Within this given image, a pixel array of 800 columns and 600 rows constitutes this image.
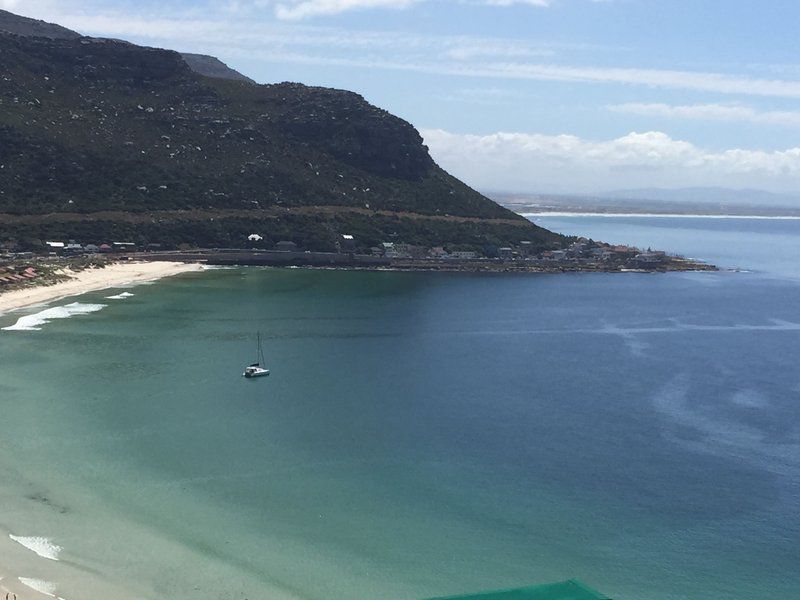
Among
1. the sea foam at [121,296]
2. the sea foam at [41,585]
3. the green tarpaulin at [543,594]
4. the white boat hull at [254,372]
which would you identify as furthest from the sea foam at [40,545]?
the sea foam at [121,296]

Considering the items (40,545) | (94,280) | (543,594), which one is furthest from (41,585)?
(94,280)

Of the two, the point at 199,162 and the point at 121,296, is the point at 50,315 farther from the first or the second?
the point at 199,162

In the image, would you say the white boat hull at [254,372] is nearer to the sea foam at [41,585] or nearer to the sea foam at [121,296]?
the sea foam at [41,585]

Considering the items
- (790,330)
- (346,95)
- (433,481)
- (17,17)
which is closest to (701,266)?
(790,330)

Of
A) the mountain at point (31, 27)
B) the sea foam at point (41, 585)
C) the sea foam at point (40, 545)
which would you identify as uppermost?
the mountain at point (31, 27)

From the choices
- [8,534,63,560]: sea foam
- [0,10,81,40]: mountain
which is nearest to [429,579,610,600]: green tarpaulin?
[8,534,63,560]: sea foam

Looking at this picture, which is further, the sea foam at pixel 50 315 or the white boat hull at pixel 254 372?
the sea foam at pixel 50 315
